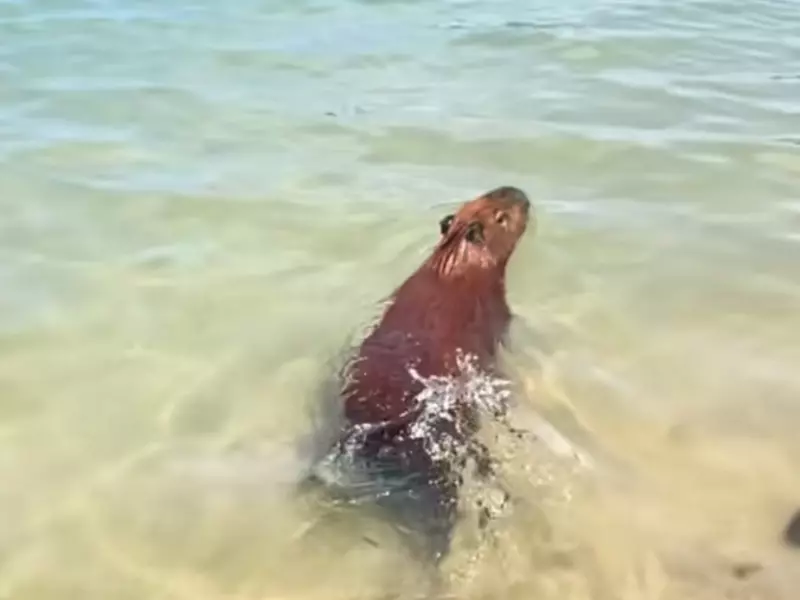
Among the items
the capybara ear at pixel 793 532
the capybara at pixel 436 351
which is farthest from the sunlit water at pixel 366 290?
the capybara at pixel 436 351

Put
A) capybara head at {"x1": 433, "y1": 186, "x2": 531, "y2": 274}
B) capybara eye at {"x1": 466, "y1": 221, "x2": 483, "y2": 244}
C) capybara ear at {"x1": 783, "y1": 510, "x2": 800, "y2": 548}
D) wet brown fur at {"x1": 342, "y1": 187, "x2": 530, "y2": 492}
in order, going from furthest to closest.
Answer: capybara eye at {"x1": 466, "y1": 221, "x2": 483, "y2": 244} < capybara head at {"x1": 433, "y1": 186, "x2": 531, "y2": 274} < wet brown fur at {"x1": 342, "y1": 187, "x2": 530, "y2": 492} < capybara ear at {"x1": 783, "y1": 510, "x2": 800, "y2": 548}

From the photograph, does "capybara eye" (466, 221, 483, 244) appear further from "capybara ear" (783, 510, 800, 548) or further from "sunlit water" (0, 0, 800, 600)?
"capybara ear" (783, 510, 800, 548)

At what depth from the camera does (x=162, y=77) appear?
413 inches

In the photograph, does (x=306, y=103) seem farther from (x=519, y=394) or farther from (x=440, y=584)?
(x=440, y=584)

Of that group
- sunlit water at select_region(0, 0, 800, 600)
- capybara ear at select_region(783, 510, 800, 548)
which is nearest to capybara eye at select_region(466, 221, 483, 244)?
sunlit water at select_region(0, 0, 800, 600)

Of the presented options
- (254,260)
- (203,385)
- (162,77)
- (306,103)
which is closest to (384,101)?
(306,103)

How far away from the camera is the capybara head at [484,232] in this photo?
20.3 feet

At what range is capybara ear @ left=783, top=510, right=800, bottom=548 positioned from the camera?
443 cm

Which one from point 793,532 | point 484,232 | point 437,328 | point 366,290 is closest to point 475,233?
point 484,232

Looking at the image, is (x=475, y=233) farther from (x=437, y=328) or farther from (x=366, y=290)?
(x=437, y=328)

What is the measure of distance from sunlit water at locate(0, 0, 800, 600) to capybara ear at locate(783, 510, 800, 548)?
0.04 m

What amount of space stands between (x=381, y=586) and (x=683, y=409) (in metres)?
1.84

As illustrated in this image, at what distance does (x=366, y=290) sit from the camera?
6582mm

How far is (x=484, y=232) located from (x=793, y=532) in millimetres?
2587
